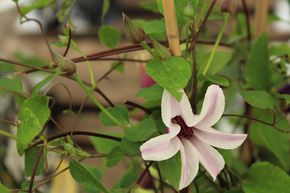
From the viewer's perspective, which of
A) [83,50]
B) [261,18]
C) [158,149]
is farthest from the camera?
[83,50]

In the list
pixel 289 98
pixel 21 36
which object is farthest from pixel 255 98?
pixel 21 36

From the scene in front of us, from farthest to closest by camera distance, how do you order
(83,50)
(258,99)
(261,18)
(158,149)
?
(83,50) < (261,18) < (258,99) < (158,149)

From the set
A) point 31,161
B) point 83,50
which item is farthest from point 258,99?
point 83,50

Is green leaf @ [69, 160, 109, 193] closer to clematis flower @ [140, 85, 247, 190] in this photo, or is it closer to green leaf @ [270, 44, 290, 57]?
clematis flower @ [140, 85, 247, 190]

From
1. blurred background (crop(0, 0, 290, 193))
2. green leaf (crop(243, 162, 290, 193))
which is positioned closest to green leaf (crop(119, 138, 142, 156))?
green leaf (crop(243, 162, 290, 193))

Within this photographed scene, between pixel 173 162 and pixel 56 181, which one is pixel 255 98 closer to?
pixel 173 162

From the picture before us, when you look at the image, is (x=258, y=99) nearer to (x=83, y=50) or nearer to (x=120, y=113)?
(x=120, y=113)

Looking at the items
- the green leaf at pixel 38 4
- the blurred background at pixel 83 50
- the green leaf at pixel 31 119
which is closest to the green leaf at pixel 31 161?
the green leaf at pixel 31 119
